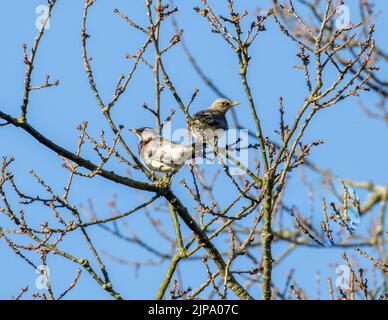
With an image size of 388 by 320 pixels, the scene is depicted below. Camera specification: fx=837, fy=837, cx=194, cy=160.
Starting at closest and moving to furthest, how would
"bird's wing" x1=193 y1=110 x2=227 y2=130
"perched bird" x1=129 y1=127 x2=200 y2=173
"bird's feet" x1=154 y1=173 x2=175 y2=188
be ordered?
"bird's feet" x1=154 y1=173 x2=175 y2=188 → "perched bird" x1=129 y1=127 x2=200 y2=173 → "bird's wing" x1=193 y1=110 x2=227 y2=130

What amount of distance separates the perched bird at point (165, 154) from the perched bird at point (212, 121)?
8.0 inches

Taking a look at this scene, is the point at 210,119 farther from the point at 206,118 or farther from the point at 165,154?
the point at 165,154

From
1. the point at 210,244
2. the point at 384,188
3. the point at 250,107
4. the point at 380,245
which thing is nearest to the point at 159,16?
the point at 250,107

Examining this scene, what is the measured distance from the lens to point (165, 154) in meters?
8.95

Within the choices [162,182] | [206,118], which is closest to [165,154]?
[162,182]

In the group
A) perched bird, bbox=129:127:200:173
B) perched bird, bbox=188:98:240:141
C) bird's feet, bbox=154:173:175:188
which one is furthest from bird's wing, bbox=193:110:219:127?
bird's feet, bbox=154:173:175:188

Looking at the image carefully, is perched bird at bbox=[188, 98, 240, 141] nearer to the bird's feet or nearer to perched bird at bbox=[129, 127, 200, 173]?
perched bird at bbox=[129, 127, 200, 173]

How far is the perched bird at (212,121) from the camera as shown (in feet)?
29.6

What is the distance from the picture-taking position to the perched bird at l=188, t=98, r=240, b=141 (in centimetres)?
901

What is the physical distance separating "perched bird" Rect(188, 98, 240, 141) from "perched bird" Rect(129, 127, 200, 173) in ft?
0.67

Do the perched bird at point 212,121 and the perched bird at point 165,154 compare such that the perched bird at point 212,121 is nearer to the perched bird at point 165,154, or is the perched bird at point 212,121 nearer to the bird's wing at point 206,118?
the bird's wing at point 206,118

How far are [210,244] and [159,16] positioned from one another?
85.1 inches

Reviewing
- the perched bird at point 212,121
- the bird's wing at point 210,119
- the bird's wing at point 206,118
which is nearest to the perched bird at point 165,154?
the perched bird at point 212,121
